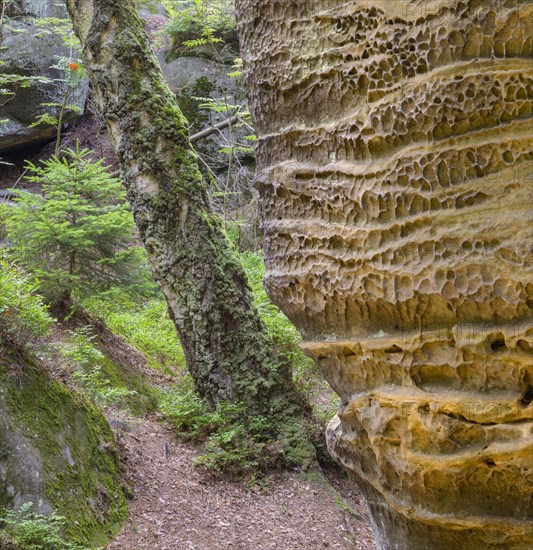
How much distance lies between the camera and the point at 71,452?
203 inches

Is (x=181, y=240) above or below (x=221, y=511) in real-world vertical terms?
above

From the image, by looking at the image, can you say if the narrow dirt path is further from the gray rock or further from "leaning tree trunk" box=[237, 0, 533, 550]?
the gray rock

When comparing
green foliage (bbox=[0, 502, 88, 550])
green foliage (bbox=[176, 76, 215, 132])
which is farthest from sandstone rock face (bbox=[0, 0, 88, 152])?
green foliage (bbox=[0, 502, 88, 550])

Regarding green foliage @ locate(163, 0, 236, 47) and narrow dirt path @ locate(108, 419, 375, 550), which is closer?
narrow dirt path @ locate(108, 419, 375, 550)

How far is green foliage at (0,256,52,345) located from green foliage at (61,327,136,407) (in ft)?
2.72

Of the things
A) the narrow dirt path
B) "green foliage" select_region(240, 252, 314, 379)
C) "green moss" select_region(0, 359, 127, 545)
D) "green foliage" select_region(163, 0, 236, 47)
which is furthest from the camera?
"green foliage" select_region(163, 0, 236, 47)

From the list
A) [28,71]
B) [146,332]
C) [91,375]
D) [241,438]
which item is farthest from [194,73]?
[241,438]

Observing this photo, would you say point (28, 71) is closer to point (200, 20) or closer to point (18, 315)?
point (200, 20)

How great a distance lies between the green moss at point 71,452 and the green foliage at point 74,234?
291 centimetres

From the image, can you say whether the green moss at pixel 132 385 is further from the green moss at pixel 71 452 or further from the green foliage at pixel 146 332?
the green moss at pixel 71 452

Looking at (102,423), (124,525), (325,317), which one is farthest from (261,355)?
(325,317)

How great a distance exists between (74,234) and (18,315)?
283cm

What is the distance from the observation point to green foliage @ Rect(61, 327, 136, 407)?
629 centimetres

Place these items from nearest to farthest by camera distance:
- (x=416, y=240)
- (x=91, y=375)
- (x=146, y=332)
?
(x=416, y=240)
(x=91, y=375)
(x=146, y=332)
